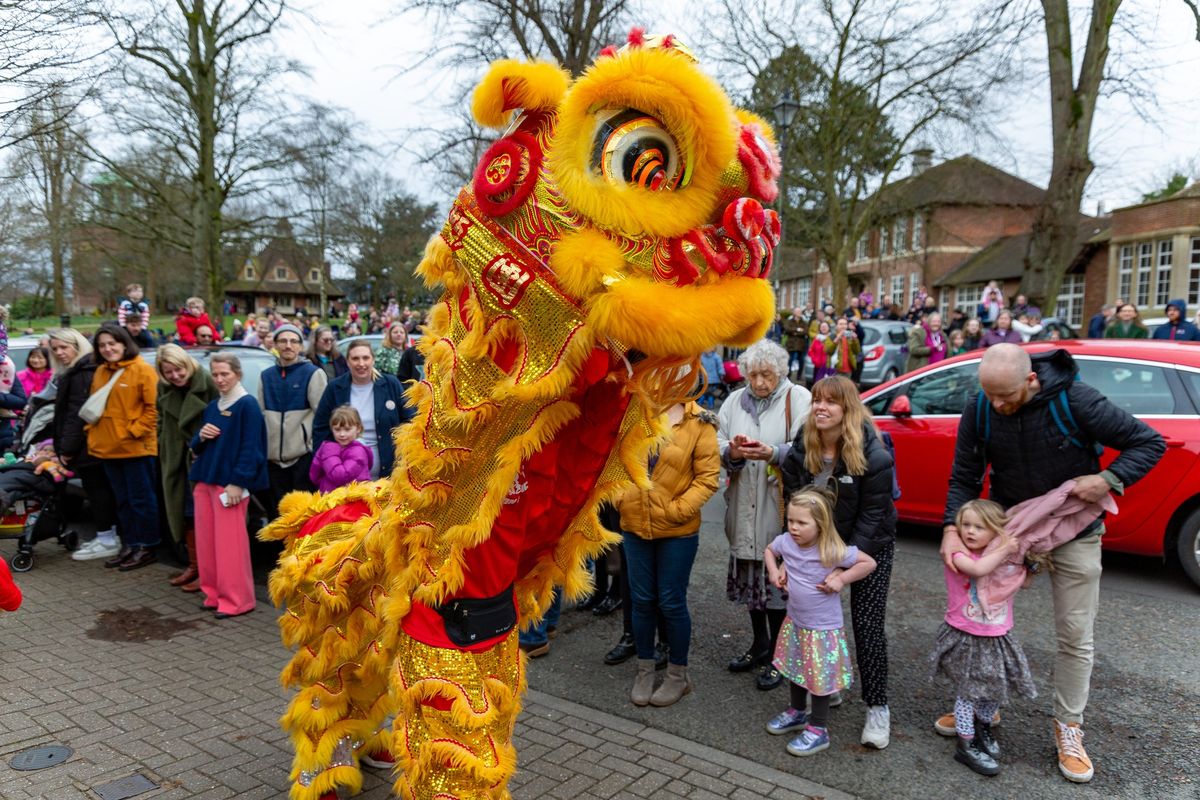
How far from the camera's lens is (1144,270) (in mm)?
30172

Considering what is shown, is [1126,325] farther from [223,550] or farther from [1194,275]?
[1194,275]

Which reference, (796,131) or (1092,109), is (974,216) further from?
(1092,109)

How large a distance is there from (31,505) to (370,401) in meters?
3.55

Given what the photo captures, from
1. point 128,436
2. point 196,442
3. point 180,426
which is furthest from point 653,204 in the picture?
point 128,436


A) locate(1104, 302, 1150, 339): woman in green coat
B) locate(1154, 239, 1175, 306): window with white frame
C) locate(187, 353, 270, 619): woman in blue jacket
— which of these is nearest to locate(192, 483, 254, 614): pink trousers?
locate(187, 353, 270, 619): woman in blue jacket

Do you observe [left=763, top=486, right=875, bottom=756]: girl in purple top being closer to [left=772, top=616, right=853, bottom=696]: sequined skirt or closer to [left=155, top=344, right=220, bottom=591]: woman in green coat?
[left=772, top=616, right=853, bottom=696]: sequined skirt

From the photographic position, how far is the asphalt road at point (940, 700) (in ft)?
11.3

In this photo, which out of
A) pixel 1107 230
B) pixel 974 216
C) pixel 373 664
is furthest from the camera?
pixel 974 216

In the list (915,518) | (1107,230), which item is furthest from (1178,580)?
→ (1107,230)

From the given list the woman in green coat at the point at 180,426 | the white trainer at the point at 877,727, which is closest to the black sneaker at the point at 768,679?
the white trainer at the point at 877,727

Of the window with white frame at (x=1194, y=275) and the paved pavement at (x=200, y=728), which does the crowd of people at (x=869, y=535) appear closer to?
the paved pavement at (x=200, y=728)

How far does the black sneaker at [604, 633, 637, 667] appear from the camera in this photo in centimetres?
470

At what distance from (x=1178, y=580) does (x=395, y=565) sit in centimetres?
633

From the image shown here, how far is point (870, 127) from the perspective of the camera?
925 inches
